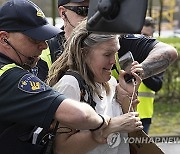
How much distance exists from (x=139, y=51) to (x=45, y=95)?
1308mm

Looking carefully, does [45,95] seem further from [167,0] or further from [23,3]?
[167,0]

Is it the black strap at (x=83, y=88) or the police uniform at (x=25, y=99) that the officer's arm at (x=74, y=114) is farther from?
the black strap at (x=83, y=88)

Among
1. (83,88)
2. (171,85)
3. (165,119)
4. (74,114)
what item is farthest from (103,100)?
(171,85)

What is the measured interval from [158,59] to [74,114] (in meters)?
1.29

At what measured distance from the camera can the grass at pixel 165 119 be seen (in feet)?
31.2

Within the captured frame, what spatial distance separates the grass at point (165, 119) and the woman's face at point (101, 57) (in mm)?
5968

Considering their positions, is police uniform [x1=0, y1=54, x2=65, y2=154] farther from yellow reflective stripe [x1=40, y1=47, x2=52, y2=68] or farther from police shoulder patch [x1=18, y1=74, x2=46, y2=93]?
yellow reflective stripe [x1=40, y1=47, x2=52, y2=68]

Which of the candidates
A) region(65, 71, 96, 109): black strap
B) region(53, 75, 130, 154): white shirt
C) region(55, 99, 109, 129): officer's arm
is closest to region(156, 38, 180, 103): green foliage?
region(53, 75, 130, 154): white shirt

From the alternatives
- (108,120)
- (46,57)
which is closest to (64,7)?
(46,57)

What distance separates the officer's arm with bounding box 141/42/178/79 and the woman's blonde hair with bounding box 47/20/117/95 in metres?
0.62

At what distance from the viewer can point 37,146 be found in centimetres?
309

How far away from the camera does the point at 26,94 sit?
282 centimetres

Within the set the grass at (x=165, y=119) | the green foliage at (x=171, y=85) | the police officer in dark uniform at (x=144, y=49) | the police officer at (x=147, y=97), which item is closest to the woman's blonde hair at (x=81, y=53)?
the police officer in dark uniform at (x=144, y=49)

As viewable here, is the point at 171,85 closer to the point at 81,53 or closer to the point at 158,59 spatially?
the point at 158,59
